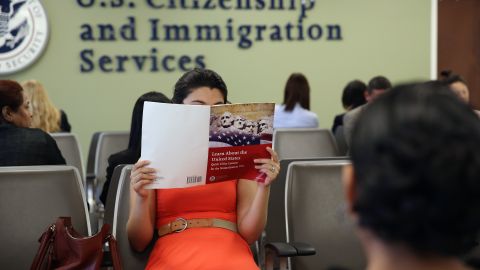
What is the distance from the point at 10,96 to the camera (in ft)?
10.3

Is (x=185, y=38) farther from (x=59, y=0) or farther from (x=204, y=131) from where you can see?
(x=204, y=131)

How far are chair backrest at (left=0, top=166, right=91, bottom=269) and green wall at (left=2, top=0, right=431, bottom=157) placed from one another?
4.08 metres

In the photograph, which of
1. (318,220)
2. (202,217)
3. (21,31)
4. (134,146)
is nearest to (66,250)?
(202,217)

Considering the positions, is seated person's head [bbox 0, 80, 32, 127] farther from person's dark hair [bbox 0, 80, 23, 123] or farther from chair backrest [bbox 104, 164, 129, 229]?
chair backrest [bbox 104, 164, 129, 229]

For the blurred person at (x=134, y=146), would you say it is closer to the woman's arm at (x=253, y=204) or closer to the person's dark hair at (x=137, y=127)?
the person's dark hair at (x=137, y=127)

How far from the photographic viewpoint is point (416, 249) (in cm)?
76

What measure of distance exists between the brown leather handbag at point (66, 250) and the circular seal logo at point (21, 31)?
4497 mm

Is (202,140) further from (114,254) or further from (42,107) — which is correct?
(42,107)

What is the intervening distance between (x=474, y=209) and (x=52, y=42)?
19.7ft

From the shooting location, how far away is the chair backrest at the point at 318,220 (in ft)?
8.54

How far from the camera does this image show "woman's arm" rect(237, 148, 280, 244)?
2.15 meters

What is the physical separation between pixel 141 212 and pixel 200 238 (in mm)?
229

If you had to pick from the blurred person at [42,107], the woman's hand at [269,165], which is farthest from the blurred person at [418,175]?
the blurred person at [42,107]

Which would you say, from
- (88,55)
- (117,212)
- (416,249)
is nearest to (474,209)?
(416,249)
